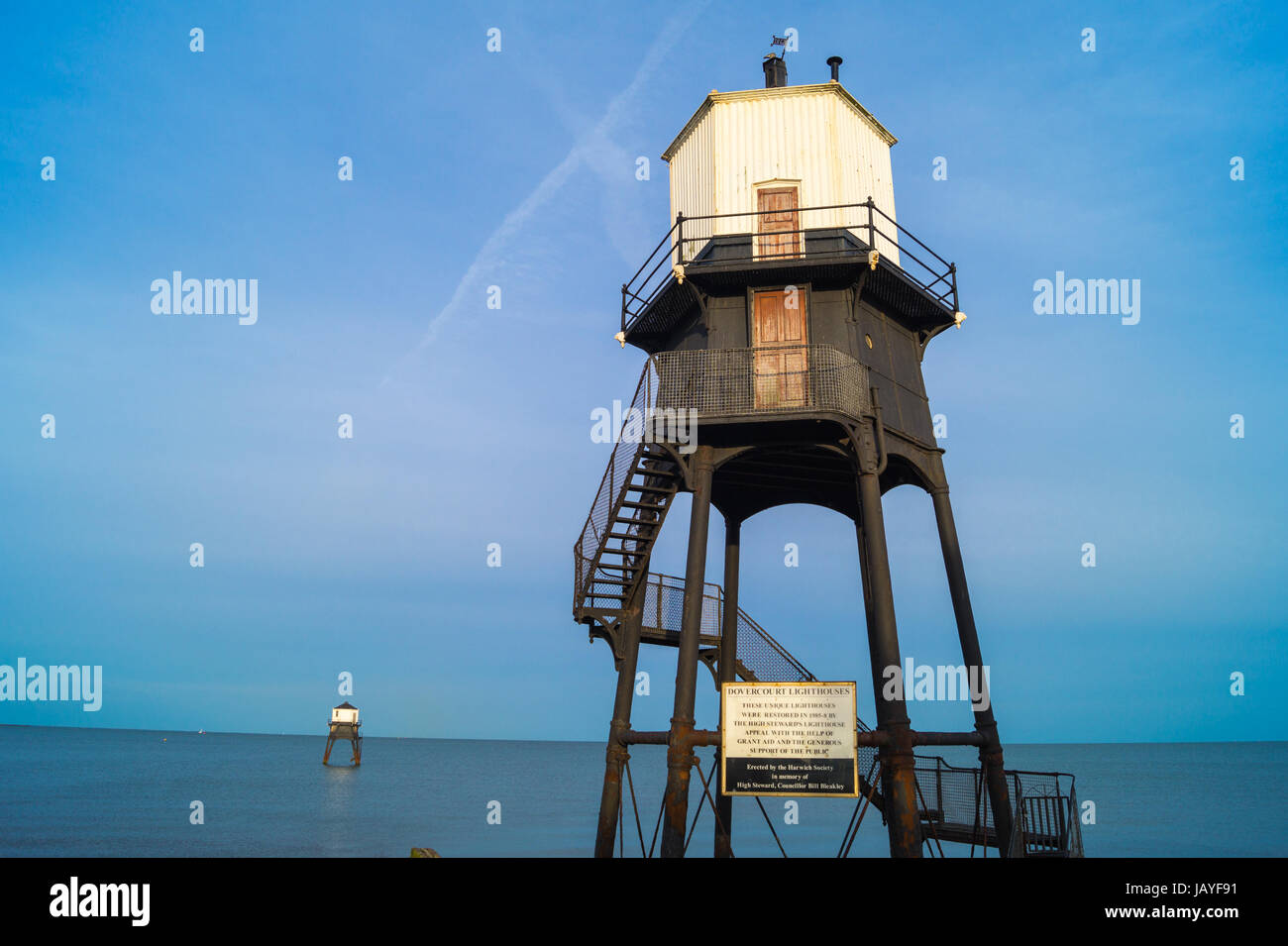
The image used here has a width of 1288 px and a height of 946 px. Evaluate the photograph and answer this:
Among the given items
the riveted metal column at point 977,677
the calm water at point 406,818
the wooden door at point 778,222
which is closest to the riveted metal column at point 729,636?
the riveted metal column at point 977,677

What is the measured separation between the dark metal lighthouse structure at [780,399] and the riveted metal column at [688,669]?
0.12 ft

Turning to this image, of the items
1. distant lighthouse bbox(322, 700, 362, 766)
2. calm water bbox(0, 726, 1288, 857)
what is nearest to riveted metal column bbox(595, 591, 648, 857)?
calm water bbox(0, 726, 1288, 857)

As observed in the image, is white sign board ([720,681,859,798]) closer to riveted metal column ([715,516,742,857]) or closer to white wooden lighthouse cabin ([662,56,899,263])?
riveted metal column ([715,516,742,857])

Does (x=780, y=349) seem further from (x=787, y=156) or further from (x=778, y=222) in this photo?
(x=787, y=156)

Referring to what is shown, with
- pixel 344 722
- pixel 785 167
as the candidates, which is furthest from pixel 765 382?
pixel 344 722

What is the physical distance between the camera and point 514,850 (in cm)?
4509

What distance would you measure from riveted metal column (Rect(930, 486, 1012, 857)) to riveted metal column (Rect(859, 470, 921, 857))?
234 cm

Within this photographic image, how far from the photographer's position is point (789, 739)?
16.6 metres

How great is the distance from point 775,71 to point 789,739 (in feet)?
51.3

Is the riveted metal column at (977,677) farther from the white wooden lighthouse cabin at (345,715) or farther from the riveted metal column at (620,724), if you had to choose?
the white wooden lighthouse cabin at (345,715)

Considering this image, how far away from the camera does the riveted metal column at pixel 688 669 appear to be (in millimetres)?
17406

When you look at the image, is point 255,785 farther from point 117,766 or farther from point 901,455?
point 901,455

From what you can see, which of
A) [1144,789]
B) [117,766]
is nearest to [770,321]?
[1144,789]
